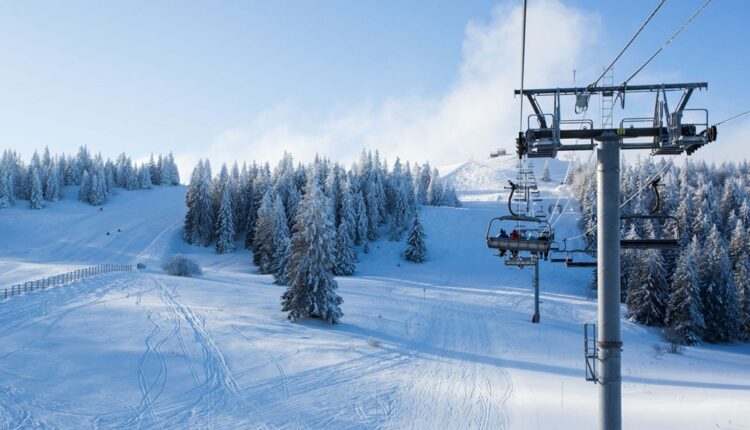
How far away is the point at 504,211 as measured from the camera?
12000 cm

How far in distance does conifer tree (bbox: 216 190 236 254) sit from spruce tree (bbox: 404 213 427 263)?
2897 centimetres

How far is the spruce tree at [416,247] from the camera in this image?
85.9 meters

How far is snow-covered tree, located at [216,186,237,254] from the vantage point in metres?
88.3

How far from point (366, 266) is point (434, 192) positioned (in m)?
55.5

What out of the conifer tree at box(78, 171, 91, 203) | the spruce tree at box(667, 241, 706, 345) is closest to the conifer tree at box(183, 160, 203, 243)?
the conifer tree at box(78, 171, 91, 203)

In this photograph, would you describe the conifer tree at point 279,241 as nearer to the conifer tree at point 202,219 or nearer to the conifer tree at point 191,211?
the conifer tree at point 202,219

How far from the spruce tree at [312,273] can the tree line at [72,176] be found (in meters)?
90.9

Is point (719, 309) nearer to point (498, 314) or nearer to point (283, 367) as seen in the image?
point (498, 314)

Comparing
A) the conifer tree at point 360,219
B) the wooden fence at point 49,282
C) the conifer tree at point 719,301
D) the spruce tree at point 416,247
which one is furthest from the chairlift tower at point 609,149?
the conifer tree at point 360,219

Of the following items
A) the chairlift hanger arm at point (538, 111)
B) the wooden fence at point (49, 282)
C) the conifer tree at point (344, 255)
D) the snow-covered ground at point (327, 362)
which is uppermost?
the chairlift hanger arm at point (538, 111)

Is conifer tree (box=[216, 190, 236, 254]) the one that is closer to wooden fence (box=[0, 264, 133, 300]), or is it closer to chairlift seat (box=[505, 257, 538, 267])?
wooden fence (box=[0, 264, 133, 300])

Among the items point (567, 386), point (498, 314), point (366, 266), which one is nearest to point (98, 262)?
point (366, 266)

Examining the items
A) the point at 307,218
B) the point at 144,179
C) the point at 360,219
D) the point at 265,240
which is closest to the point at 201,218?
the point at 265,240

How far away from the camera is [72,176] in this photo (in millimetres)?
134375
